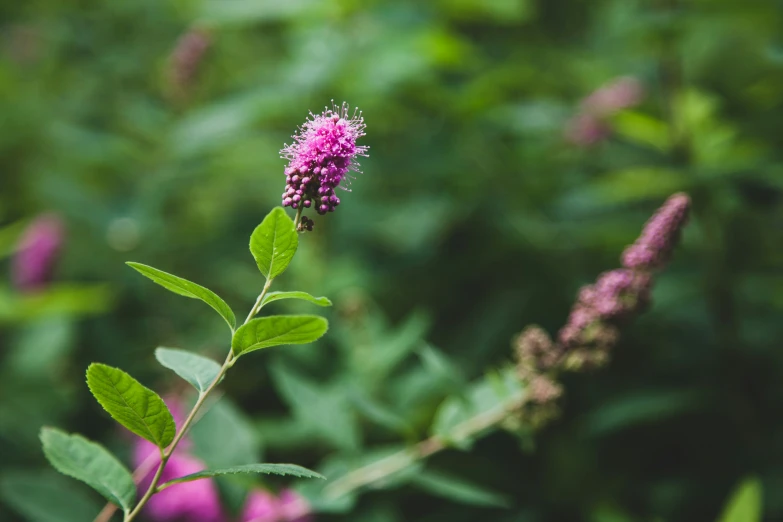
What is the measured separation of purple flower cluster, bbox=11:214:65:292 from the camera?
82.0 inches

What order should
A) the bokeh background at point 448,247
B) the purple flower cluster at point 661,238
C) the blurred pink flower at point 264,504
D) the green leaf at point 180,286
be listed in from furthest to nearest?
the bokeh background at point 448,247 → the blurred pink flower at point 264,504 → the purple flower cluster at point 661,238 → the green leaf at point 180,286

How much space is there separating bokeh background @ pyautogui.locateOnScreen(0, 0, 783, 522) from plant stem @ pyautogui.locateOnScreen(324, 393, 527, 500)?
4 cm

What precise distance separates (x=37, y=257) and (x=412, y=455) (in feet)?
4.80

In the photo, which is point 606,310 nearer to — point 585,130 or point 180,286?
point 180,286

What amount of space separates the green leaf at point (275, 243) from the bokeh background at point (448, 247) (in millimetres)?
523

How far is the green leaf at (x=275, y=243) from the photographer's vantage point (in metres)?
0.65

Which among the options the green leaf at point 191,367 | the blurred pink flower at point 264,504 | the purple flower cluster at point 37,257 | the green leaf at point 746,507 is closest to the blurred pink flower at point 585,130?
the green leaf at point 746,507

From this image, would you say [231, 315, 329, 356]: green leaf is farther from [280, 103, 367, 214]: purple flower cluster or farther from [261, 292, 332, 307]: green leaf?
[280, 103, 367, 214]: purple flower cluster

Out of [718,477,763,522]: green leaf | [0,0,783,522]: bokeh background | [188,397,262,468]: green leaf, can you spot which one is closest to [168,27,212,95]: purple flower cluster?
[0,0,783,522]: bokeh background

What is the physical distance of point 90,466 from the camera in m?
0.82

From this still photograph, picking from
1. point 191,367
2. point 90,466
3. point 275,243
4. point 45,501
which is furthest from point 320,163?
point 45,501

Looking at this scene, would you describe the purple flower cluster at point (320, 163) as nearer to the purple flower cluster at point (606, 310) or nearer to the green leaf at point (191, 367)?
the green leaf at point (191, 367)

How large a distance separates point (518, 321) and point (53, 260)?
57.7 inches

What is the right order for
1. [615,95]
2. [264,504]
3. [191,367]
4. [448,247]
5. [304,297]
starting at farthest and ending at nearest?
[615,95] → [448,247] → [264,504] → [191,367] → [304,297]
